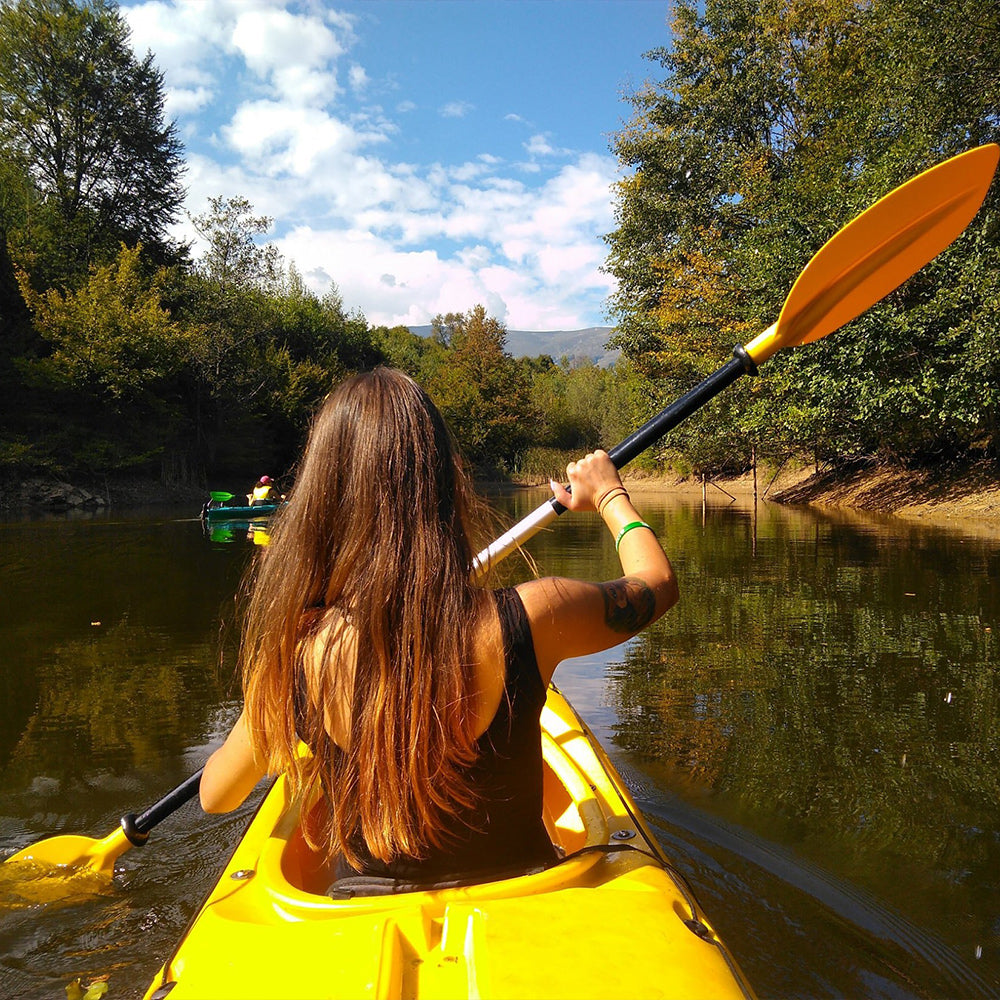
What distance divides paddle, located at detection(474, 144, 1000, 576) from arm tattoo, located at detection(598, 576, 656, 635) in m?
1.77

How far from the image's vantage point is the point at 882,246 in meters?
3.11

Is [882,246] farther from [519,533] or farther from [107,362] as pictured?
[107,362]

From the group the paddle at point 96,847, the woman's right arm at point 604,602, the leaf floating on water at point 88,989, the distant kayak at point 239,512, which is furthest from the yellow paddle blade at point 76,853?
the distant kayak at point 239,512

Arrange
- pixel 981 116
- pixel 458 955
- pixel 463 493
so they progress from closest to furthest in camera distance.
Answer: pixel 458 955 < pixel 463 493 < pixel 981 116

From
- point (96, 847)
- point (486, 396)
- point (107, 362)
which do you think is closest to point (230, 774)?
point (96, 847)

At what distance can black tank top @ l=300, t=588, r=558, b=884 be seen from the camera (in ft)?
4.27

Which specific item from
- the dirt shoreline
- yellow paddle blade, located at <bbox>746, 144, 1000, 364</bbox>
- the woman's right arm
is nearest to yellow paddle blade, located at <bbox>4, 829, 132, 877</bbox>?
the woman's right arm

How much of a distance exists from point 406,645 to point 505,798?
1.17 feet

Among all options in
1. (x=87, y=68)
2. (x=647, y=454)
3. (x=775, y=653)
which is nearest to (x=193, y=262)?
(x=87, y=68)

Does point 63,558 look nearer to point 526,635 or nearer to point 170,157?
point 526,635

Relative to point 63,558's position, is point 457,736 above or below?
above

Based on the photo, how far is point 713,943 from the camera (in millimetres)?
1372

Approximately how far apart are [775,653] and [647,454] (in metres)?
20.6

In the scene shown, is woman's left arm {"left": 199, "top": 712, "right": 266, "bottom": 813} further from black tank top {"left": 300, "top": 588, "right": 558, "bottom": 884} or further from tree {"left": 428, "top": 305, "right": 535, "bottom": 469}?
tree {"left": 428, "top": 305, "right": 535, "bottom": 469}
